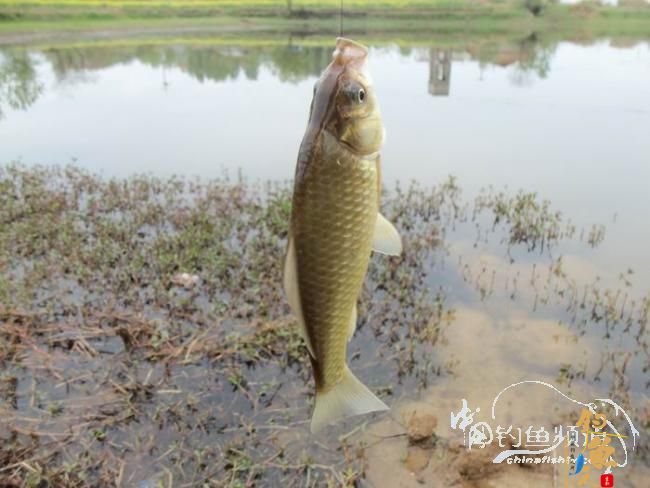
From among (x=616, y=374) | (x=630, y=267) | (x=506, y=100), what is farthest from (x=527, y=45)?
(x=616, y=374)

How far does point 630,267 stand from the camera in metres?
6.26

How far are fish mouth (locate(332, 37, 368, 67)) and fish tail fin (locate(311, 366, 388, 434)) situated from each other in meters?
0.96

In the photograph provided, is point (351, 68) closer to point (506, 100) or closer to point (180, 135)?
point (180, 135)

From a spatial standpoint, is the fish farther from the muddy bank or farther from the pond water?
the pond water

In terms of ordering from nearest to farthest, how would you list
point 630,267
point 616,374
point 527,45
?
point 616,374 < point 630,267 < point 527,45

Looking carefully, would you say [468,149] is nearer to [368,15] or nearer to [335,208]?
[335,208]

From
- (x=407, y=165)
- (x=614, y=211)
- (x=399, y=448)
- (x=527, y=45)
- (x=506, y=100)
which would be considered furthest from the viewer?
(x=527, y=45)

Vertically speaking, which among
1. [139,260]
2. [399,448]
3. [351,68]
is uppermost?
[351,68]

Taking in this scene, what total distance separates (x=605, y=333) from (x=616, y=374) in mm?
679

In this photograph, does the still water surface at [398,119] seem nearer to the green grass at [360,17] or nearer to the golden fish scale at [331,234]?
the golden fish scale at [331,234]

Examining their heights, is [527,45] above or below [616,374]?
above

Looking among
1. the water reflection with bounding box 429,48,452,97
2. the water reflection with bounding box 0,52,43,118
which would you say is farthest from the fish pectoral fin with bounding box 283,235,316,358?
the water reflection with bounding box 429,48,452,97

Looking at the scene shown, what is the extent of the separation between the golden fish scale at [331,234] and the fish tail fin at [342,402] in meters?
0.15

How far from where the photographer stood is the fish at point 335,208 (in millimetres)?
1357
